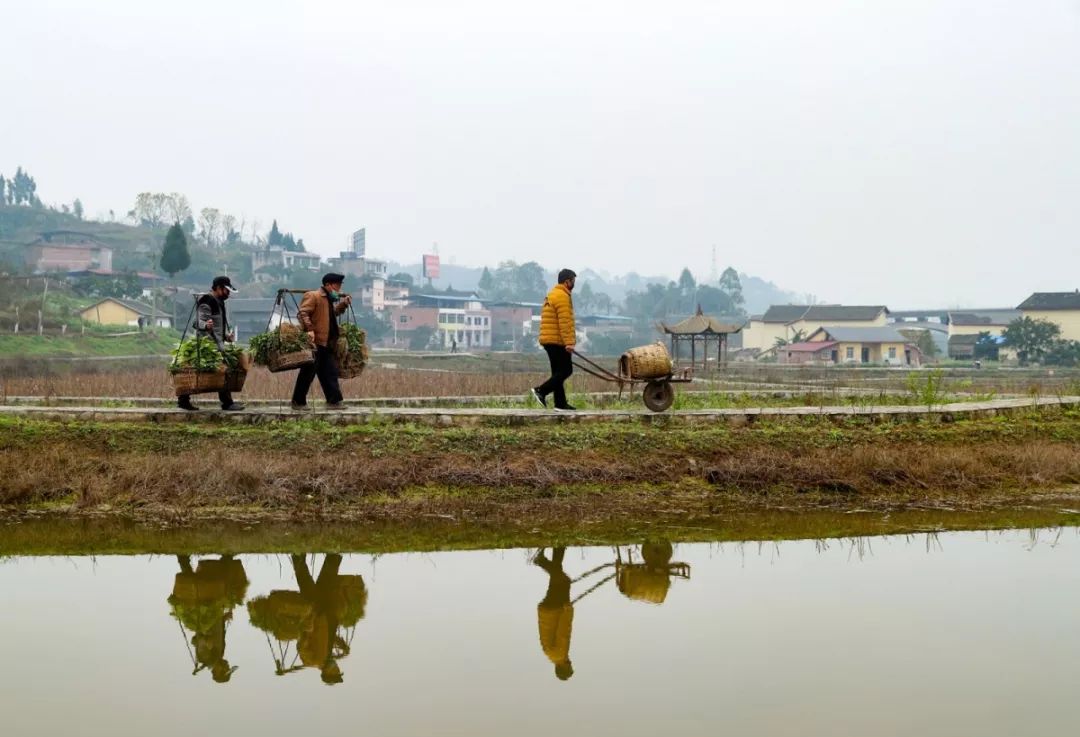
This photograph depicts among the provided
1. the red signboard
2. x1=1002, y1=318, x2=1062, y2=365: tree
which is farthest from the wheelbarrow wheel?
the red signboard

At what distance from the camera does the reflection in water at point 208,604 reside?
4.35 meters

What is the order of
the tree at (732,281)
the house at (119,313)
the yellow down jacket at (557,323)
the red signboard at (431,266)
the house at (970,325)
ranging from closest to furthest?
the yellow down jacket at (557,323) → the house at (119,313) → the house at (970,325) → the tree at (732,281) → the red signboard at (431,266)

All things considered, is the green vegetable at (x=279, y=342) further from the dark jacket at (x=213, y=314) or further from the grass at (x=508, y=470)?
the grass at (x=508, y=470)

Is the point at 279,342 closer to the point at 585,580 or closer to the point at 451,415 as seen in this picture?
the point at 451,415

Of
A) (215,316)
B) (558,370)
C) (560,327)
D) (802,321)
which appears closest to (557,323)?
(560,327)

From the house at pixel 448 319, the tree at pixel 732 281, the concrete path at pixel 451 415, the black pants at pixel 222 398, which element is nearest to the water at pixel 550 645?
the concrete path at pixel 451 415

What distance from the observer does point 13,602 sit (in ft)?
16.7

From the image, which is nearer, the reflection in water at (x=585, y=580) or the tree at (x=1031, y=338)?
the reflection in water at (x=585, y=580)

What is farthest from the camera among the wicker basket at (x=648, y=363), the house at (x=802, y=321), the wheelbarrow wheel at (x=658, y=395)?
the house at (x=802, y=321)

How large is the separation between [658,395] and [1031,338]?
36820 millimetres

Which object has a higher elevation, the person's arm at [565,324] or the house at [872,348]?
the person's arm at [565,324]

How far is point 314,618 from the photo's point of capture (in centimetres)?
495

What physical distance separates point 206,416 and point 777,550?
17.0ft

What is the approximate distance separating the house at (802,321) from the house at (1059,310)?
716 centimetres
